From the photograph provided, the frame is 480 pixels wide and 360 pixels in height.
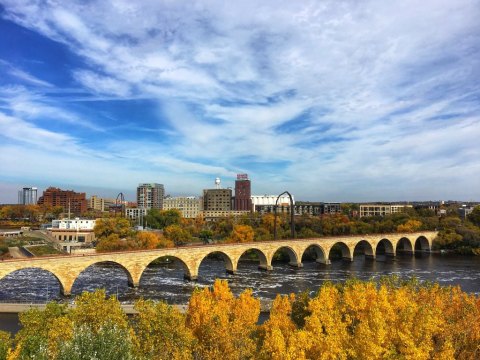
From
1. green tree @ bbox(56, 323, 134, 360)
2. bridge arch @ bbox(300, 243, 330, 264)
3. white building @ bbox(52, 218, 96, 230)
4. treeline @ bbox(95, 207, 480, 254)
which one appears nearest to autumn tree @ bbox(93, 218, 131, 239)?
treeline @ bbox(95, 207, 480, 254)

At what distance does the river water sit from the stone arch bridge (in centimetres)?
172

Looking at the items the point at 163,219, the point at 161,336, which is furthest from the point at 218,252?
the point at 163,219

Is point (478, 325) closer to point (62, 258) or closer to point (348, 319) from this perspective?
point (348, 319)

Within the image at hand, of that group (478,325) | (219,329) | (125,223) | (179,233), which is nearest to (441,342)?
(478,325)

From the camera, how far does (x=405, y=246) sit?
300 feet

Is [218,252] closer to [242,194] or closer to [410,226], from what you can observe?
[410,226]

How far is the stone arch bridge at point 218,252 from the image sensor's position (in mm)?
43875

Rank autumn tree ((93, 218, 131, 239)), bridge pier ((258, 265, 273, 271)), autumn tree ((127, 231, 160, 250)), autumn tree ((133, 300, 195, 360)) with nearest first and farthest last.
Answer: autumn tree ((133, 300, 195, 360)), bridge pier ((258, 265, 273, 271)), autumn tree ((127, 231, 160, 250)), autumn tree ((93, 218, 131, 239))

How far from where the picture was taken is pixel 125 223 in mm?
88188

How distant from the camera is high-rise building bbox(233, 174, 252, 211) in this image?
193625 millimetres

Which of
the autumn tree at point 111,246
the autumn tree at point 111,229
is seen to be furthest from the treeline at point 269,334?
the autumn tree at point 111,229

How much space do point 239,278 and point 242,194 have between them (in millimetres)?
139465

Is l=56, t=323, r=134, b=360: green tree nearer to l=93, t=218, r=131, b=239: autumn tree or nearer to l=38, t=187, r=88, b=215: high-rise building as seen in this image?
l=93, t=218, r=131, b=239: autumn tree

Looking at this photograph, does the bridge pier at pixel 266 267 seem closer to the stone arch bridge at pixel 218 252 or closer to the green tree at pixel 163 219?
the stone arch bridge at pixel 218 252
